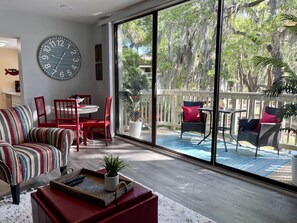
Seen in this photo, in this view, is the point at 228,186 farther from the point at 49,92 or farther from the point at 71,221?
the point at 49,92

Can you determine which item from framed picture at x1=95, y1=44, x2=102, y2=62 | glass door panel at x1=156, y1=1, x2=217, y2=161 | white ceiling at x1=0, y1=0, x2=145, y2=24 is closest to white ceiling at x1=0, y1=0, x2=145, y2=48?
white ceiling at x1=0, y1=0, x2=145, y2=24

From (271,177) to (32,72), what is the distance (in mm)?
4353

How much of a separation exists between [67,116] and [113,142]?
994 millimetres

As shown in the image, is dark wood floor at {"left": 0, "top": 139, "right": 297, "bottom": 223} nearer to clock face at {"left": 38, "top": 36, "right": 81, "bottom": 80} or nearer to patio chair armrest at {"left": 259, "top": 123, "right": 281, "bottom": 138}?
patio chair armrest at {"left": 259, "top": 123, "right": 281, "bottom": 138}

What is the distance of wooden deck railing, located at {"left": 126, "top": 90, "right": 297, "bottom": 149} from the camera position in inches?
133

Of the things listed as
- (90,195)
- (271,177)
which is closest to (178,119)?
(271,177)

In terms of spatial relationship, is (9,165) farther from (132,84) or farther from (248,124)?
(248,124)

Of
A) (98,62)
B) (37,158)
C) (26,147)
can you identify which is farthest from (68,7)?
(37,158)

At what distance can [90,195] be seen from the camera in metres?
1.48

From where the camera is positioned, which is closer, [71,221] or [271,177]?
[71,221]

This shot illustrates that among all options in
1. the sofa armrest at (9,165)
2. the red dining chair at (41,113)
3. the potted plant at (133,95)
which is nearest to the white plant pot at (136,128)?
the potted plant at (133,95)

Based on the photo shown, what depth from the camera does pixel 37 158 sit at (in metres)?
2.35

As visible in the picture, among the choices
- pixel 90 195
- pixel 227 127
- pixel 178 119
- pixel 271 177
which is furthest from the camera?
pixel 178 119

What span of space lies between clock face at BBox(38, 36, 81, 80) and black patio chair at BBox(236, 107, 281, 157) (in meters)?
3.55
